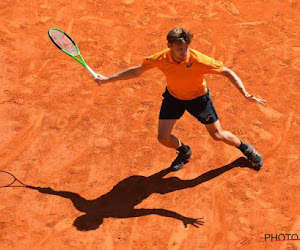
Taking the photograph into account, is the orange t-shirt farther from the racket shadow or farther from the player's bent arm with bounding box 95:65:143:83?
the racket shadow

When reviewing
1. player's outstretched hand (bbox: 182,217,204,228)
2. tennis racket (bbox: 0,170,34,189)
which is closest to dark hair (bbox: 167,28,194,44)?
player's outstretched hand (bbox: 182,217,204,228)

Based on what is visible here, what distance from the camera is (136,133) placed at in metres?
8.05

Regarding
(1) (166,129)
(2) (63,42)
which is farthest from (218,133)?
(2) (63,42)

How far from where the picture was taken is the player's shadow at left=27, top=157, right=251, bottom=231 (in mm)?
6891

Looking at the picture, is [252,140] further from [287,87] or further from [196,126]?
[287,87]

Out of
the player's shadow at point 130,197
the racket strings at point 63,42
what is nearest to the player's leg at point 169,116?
the player's shadow at point 130,197

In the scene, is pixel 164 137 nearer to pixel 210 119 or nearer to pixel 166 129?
pixel 166 129

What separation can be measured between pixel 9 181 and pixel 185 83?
2930 millimetres

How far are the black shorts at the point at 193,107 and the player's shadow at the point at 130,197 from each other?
40.1 inches

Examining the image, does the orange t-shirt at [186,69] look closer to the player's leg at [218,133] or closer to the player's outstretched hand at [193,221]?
the player's leg at [218,133]

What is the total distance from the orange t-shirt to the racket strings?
1.38 metres

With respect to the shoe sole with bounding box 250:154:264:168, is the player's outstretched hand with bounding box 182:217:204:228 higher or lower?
lower

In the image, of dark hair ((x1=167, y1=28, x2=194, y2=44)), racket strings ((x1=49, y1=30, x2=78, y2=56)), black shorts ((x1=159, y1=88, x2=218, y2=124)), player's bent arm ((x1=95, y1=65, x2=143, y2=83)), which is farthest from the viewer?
racket strings ((x1=49, y1=30, x2=78, y2=56))

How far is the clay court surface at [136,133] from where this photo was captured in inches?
266
